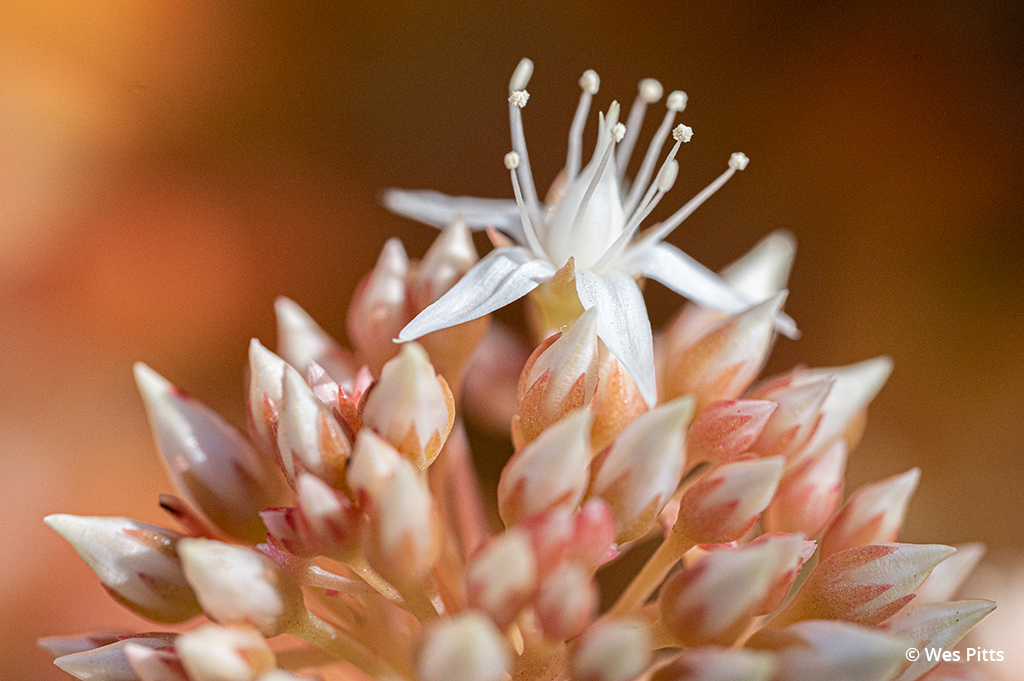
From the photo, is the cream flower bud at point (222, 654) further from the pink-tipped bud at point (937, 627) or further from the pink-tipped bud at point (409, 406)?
the pink-tipped bud at point (937, 627)

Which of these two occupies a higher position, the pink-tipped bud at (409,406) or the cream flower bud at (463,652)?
the pink-tipped bud at (409,406)

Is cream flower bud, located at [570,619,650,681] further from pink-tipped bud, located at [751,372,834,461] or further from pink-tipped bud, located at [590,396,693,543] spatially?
pink-tipped bud, located at [751,372,834,461]

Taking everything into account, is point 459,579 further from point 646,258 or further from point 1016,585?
point 1016,585

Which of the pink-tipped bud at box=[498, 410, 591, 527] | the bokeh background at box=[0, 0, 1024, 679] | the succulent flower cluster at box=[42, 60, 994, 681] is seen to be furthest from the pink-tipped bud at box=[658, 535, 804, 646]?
the bokeh background at box=[0, 0, 1024, 679]

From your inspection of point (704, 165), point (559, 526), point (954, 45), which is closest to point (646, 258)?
point (559, 526)

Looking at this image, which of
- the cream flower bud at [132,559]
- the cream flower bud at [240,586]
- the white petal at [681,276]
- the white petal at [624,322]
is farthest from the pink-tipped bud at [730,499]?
the cream flower bud at [132,559]

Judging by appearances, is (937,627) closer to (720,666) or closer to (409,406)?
(720,666)
